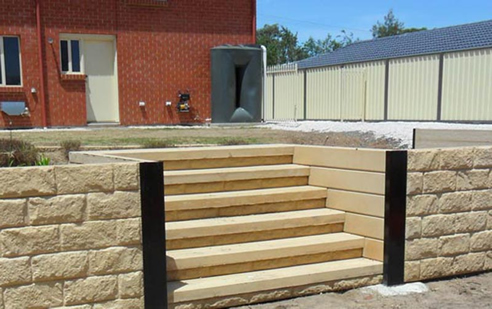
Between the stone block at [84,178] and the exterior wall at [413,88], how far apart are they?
50.5 feet

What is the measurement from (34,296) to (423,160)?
3.43m

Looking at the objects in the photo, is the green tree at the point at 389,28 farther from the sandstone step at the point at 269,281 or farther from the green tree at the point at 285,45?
the sandstone step at the point at 269,281

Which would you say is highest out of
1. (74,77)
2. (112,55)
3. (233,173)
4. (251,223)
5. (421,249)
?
(112,55)

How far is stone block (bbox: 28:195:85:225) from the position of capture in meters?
3.35

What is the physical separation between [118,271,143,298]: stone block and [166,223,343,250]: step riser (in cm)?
66

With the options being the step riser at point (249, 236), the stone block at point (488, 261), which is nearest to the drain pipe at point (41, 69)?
the step riser at point (249, 236)

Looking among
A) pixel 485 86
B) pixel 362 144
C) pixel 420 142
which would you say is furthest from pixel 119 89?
pixel 485 86

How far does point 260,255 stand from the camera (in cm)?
434

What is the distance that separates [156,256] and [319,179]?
2213 millimetres

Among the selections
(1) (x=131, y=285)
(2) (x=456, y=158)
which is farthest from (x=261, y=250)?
(2) (x=456, y=158)

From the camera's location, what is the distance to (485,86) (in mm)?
15844

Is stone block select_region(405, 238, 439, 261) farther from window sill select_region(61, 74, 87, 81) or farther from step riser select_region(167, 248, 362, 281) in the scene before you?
window sill select_region(61, 74, 87, 81)

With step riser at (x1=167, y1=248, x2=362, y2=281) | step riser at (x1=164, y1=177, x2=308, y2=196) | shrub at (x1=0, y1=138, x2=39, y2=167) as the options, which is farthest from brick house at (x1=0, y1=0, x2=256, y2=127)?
step riser at (x1=167, y1=248, x2=362, y2=281)

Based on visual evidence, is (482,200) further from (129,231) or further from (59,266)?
(59,266)
